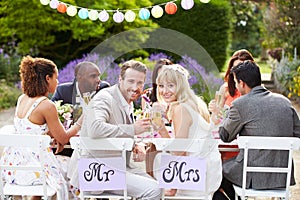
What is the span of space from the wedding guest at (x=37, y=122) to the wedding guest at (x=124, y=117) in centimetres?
25

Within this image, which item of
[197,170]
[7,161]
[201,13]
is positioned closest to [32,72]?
[7,161]

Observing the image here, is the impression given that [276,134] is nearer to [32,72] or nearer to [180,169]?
[180,169]

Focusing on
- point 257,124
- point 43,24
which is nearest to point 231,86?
point 257,124

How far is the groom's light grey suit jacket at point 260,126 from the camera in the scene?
3.54 m

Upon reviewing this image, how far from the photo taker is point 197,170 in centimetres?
332

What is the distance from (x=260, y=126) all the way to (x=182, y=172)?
1.91 ft

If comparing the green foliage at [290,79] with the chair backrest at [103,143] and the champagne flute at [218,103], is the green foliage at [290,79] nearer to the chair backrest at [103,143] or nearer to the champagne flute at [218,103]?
the champagne flute at [218,103]

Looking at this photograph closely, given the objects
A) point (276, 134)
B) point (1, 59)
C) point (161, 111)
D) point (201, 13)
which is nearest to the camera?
point (161, 111)

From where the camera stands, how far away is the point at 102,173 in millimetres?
3322

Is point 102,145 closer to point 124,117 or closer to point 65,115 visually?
point 124,117

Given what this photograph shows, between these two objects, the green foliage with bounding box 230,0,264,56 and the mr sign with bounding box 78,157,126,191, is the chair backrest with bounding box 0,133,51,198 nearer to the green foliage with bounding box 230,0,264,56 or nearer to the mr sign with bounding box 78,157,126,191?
the mr sign with bounding box 78,157,126,191

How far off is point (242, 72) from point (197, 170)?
73cm

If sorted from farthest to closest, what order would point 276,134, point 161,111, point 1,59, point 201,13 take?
point 201,13
point 1,59
point 276,134
point 161,111

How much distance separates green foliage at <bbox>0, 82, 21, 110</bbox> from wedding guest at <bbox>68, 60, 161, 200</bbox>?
23.2 ft
